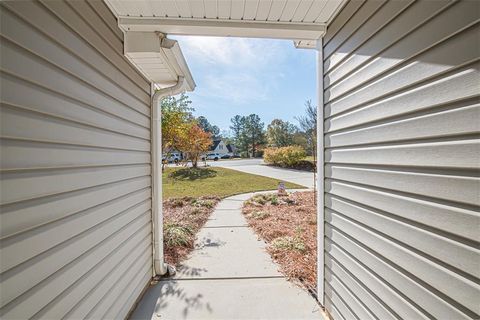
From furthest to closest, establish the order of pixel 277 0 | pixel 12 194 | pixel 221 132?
pixel 221 132, pixel 277 0, pixel 12 194

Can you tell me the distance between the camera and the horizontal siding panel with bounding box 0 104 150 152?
99 centimetres

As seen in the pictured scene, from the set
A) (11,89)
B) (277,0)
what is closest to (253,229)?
(277,0)

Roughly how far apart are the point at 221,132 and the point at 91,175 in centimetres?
5582

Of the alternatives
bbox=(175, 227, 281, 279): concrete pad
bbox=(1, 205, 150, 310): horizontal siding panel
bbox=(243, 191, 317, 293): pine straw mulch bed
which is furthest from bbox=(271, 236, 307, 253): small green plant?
bbox=(1, 205, 150, 310): horizontal siding panel

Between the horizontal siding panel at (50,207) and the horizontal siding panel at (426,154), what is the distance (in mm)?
1889

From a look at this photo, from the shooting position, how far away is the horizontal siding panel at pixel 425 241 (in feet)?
2.95

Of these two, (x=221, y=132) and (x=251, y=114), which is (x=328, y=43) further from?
(x=221, y=132)

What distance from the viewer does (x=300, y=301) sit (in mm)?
2402

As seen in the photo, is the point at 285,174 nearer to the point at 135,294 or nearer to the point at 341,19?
Result: the point at 135,294

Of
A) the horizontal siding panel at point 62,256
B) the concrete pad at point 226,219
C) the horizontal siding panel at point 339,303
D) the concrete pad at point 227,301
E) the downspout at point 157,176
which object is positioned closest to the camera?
the horizontal siding panel at point 62,256

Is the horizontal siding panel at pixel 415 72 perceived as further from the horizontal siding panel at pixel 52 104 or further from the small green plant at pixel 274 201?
the small green plant at pixel 274 201

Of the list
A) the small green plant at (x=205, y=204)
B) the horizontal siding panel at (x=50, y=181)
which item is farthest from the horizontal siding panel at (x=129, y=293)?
the small green plant at (x=205, y=204)

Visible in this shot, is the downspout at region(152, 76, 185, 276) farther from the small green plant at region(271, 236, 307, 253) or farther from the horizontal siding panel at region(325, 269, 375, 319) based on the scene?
the horizontal siding panel at region(325, 269, 375, 319)

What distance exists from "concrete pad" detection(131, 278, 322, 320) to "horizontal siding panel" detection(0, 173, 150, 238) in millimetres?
1301
